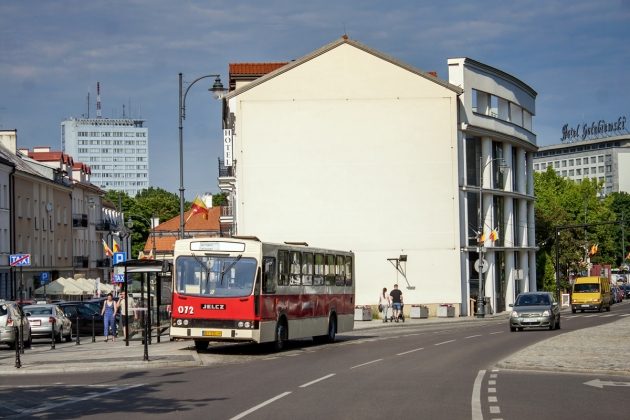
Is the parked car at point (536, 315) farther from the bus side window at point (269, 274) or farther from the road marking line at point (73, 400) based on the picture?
the road marking line at point (73, 400)

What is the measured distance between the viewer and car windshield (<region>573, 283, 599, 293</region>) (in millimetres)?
75188

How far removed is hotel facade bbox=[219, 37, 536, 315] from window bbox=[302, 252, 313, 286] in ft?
104

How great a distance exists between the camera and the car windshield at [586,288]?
7519 centimetres

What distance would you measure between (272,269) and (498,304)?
48781 mm

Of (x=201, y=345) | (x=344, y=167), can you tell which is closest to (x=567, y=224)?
(x=344, y=167)

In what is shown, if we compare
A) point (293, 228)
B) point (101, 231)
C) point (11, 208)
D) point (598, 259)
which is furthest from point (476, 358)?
point (598, 259)

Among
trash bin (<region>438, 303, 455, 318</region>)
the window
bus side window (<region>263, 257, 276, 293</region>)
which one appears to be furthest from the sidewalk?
trash bin (<region>438, 303, 455, 318</region>)

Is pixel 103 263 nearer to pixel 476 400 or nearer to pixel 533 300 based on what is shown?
pixel 533 300

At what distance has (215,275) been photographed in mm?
30766

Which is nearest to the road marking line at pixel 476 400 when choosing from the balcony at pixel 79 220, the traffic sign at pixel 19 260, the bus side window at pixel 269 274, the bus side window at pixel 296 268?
the bus side window at pixel 269 274

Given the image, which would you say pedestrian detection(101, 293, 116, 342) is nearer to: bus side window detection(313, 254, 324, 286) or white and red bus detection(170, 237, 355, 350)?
bus side window detection(313, 254, 324, 286)

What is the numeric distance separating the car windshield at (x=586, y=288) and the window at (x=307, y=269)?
4387cm

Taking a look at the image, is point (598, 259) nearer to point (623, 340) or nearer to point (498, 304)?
point (498, 304)

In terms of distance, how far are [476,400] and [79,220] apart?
93.0m
